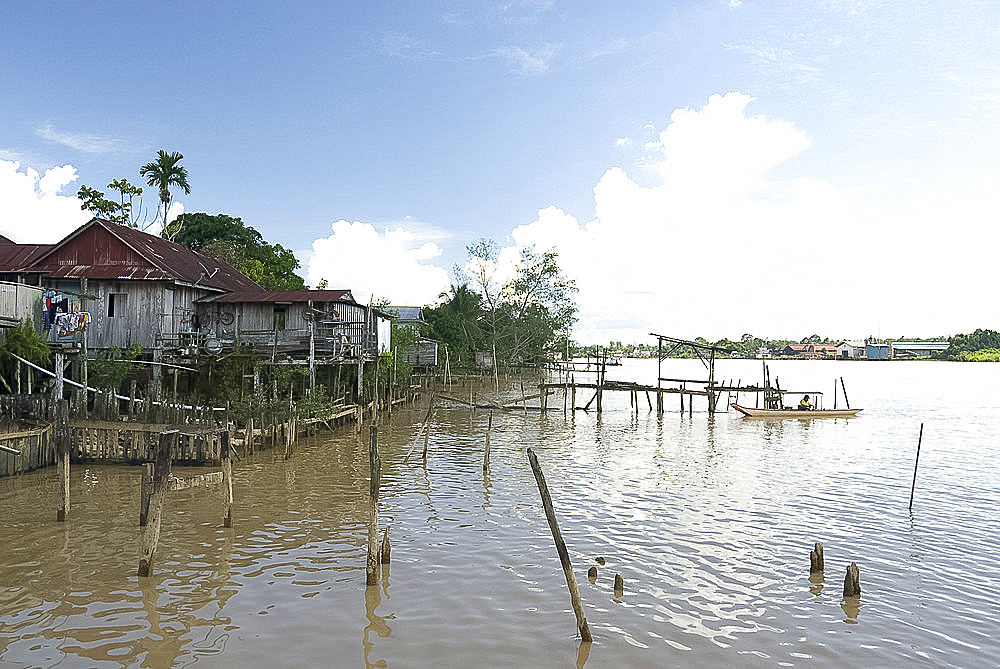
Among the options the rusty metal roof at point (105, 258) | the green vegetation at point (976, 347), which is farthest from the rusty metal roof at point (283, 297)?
the green vegetation at point (976, 347)

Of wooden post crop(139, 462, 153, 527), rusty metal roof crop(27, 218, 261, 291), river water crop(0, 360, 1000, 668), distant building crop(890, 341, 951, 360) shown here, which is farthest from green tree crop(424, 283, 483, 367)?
distant building crop(890, 341, 951, 360)

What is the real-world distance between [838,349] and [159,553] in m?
Result: 194

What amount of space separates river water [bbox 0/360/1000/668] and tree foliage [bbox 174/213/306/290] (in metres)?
32.3

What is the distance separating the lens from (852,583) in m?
10.1

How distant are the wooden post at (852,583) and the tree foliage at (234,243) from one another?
43.3m

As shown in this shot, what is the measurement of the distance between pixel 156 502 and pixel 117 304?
1998 centimetres

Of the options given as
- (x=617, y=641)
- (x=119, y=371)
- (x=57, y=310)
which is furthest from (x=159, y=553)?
(x=57, y=310)

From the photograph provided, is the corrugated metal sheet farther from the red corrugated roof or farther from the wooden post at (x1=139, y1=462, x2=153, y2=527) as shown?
the wooden post at (x1=139, y1=462, x2=153, y2=527)

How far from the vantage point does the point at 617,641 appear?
8.62m

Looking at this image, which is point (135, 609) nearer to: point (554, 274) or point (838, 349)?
point (554, 274)

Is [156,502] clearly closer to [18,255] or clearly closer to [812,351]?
[18,255]

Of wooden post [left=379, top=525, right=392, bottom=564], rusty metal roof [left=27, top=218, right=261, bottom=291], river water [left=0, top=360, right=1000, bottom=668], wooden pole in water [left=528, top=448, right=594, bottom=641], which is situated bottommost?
river water [left=0, top=360, right=1000, bottom=668]

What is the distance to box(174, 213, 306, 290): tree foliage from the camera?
162ft

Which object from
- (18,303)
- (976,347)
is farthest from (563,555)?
(976,347)
